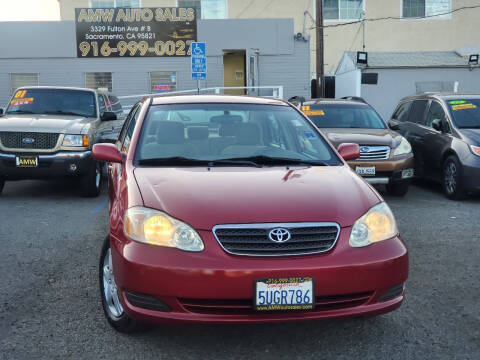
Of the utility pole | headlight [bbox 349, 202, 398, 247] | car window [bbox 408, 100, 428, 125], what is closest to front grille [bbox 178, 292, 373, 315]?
headlight [bbox 349, 202, 398, 247]

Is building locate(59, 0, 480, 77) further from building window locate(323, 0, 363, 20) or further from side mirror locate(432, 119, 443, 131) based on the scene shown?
side mirror locate(432, 119, 443, 131)

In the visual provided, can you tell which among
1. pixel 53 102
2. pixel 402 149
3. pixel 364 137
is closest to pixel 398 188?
pixel 402 149

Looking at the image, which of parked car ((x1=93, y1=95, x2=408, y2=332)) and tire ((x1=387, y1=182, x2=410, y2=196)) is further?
tire ((x1=387, y1=182, x2=410, y2=196))

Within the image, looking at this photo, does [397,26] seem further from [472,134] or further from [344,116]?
[472,134]

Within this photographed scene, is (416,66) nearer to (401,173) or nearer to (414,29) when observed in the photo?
(414,29)

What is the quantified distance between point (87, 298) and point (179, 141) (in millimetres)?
1381

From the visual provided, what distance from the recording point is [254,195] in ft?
11.1

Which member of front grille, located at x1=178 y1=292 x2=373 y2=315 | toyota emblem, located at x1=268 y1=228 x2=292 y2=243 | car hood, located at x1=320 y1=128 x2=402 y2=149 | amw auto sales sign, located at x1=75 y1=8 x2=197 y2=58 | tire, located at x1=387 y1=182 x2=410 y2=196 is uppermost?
amw auto sales sign, located at x1=75 y1=8 x2=197 y2=58

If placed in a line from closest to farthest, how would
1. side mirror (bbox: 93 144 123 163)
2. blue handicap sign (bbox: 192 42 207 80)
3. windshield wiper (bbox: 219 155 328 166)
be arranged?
1. windshield wiper (bbox: 219 155 328 166)
2. side mirror (bbox: 93 144 123 163)
3. blue handicap sign (bbox: 192 42 207 80)

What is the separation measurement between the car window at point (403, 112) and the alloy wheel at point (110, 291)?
8.43 metres

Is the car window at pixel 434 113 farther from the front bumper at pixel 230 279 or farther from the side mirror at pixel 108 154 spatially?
the front bumper at pixel 230 279

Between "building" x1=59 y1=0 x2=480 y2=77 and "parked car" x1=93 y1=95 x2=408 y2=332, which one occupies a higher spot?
"building" x1=59 y1=0 x2=480 y2=77

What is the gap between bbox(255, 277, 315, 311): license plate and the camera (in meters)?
2.99

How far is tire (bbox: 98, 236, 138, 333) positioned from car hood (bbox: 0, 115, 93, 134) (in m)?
5.01
